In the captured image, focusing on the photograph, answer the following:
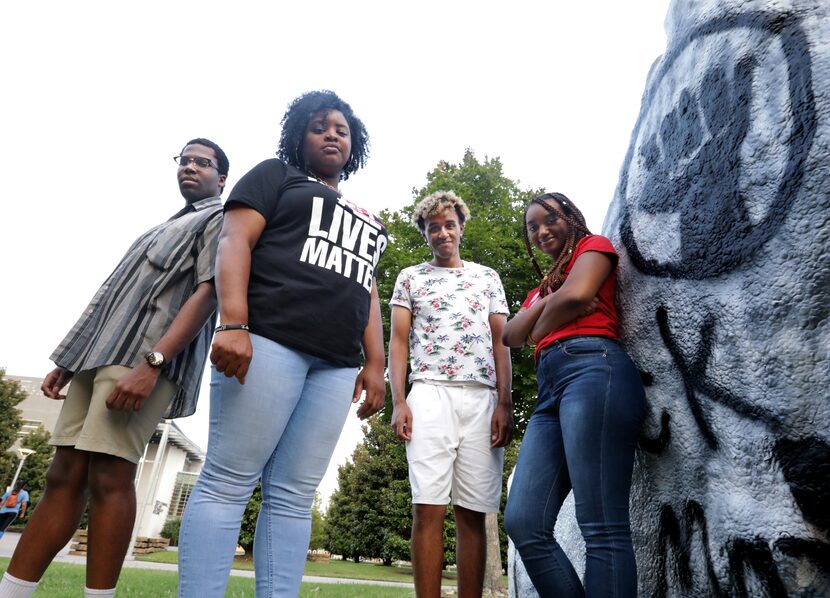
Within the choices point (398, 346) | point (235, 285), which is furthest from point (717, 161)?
point (398, 346)

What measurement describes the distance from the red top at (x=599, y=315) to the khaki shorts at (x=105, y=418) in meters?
1.73

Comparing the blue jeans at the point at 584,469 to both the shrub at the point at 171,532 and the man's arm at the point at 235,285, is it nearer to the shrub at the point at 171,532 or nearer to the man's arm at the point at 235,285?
the man's arm at the point at 235,285

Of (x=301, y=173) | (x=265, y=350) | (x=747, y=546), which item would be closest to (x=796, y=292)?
(x=747, y=546)

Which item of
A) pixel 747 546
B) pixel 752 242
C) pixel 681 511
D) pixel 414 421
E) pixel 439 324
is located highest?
pixel 439 324

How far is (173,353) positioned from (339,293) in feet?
2.53

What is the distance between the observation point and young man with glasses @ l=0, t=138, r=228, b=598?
92.7 inches

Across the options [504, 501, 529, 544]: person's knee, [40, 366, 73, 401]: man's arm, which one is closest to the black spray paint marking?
[504, 501, 529, 544]: person's knee

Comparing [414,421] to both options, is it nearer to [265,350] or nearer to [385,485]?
[265,350]

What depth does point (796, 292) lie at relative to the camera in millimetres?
1677

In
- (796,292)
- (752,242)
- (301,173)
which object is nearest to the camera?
(796,292)

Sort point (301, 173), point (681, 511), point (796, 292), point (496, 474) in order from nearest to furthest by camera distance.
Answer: point (796, 292), point (681, 511), point (301, 173), point (496, 474)

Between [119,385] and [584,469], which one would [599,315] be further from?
[119,385]

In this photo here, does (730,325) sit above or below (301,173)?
below

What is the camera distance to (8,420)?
30.4m
